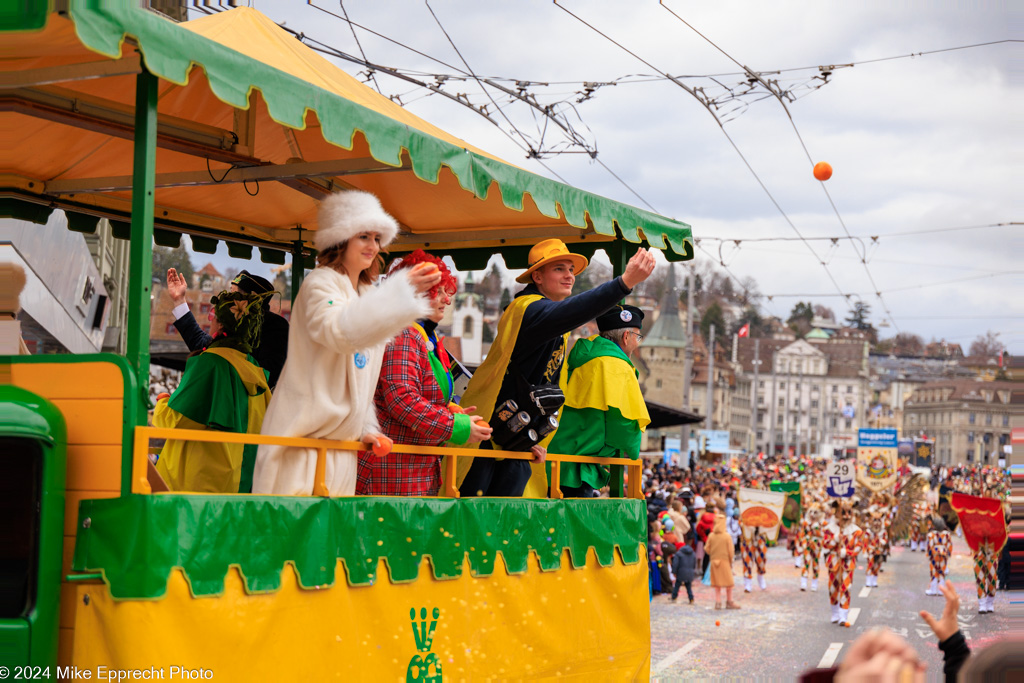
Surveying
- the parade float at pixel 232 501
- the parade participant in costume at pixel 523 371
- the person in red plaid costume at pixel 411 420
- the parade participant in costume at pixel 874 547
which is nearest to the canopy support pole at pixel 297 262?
the parade float at pixel 232 501

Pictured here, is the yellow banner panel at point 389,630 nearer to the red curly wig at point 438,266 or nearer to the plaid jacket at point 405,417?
the plaid jacket at point 405,417

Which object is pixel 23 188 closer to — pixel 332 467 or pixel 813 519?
pixel 332 467

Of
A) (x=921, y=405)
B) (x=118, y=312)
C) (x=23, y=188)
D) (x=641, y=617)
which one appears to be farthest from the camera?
(x=921, y=405)

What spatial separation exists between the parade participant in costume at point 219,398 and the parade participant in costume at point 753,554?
21.7 metres

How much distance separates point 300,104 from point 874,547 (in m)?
24.9

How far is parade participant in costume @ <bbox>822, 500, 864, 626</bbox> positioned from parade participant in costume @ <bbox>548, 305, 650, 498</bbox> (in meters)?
14.4

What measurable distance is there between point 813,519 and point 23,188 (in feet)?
74.0

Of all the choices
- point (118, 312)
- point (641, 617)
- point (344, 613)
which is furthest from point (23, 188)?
point (118, 312)

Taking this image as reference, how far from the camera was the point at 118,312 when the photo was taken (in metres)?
31.0

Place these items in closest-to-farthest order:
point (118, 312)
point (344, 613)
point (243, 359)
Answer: point (344, 613)
point (243, 359)
point (118, 312)

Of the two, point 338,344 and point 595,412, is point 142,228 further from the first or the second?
point 595,412

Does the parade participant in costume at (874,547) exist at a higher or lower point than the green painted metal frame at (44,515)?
lower

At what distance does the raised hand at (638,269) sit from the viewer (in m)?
5.40

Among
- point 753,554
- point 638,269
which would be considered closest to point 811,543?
point 753,554
